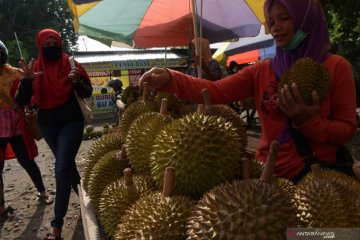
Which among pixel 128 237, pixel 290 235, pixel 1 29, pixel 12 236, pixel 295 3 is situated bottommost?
pixel 12 236

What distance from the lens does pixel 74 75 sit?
266 centimetres

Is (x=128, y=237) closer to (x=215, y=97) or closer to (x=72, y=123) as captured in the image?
(x=215, y=97)

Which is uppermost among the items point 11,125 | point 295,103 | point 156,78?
point 156,78

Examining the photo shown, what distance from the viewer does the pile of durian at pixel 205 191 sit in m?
0.80

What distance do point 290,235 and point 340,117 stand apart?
967 millimetres

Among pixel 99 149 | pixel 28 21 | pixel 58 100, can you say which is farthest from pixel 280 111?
pixel 28 21

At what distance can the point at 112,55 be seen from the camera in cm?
1688

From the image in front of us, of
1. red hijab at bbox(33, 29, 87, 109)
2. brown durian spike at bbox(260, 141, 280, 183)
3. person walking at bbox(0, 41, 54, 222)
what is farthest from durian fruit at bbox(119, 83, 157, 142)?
person walking at bbox(0, 41, 54, 222)

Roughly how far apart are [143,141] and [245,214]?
0.80 metres

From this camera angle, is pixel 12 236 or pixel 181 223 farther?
pixel 12 236

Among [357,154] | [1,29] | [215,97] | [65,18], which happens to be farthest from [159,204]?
[65,18]

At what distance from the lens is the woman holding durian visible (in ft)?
4.41

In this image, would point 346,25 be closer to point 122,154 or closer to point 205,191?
point 122,154

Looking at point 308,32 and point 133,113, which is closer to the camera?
point 308,32
